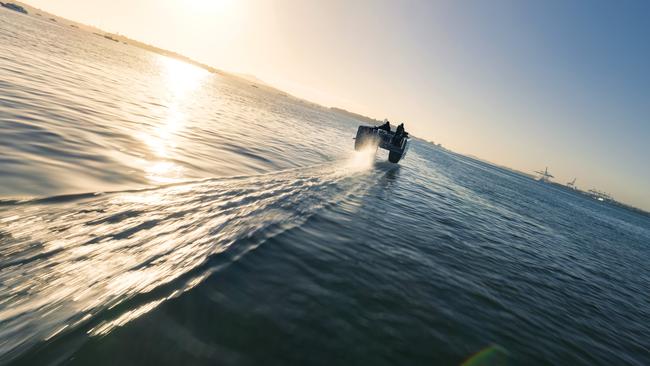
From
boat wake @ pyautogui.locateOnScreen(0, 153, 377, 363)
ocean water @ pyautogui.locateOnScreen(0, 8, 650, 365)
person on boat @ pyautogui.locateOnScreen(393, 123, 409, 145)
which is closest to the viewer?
boat wake @ pyautogui.locateOnScreen(0, 153, 377, 363)

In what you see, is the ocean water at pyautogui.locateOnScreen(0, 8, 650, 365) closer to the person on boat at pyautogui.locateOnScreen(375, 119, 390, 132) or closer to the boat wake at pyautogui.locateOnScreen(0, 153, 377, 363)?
the boat wake at pyautogui.locateOnScreen(0, 153, 377, 363)

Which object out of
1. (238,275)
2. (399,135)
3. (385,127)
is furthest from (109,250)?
(385,127)

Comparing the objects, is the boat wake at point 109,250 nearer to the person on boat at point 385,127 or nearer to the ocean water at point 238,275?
the ocean water at point 238,275

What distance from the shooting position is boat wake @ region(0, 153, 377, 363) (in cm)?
326

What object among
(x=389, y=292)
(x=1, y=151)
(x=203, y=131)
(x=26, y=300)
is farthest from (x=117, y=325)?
(x=203, y=131)

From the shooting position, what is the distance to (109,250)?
14.8 feet

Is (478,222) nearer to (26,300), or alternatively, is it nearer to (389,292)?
(389,292)

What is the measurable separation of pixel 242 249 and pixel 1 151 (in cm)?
669

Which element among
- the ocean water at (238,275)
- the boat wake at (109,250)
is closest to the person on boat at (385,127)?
the ocean water at (238,275)

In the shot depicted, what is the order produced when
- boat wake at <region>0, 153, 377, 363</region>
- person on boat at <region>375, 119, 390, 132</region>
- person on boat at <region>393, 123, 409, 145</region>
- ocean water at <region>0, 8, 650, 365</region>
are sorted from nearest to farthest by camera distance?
1. boat wake at <region>0, 153, 377, 363</region>
2. ocean water at <region>0, 8, 650, 365</region>
3. person on boat at <region>393, 123, 409, 145</region>
4. person on boat at <region>375, 119, 390, 132</region>

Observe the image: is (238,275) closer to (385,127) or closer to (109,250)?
(109,250)

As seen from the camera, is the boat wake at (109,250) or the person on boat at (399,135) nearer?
the boat wake at (109,250)

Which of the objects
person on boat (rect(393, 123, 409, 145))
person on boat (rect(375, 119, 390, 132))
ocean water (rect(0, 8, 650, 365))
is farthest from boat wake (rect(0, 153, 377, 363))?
person on boat (rect(375, 119, 390, 132))

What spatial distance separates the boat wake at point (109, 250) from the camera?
326 cm
